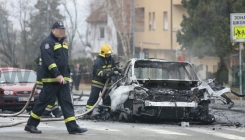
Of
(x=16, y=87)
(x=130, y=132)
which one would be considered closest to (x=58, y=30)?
(x=130, y=132)

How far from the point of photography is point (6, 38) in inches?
2089

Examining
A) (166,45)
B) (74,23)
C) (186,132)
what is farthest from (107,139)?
(74,23)

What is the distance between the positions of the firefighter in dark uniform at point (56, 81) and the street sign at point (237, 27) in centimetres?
1009

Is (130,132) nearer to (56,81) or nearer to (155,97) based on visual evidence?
(56,81)

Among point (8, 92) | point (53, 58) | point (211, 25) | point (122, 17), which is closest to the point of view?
point (53, 58)

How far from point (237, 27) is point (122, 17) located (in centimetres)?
3620

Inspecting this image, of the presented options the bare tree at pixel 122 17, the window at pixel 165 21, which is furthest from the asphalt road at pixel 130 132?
the bare tree at pixel 122 17

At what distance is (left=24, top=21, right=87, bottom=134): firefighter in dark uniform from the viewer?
11.0 m

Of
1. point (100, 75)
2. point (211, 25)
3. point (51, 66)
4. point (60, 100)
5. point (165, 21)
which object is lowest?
point (60, 100)

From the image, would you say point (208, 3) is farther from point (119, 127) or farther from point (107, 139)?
point (107, 139)

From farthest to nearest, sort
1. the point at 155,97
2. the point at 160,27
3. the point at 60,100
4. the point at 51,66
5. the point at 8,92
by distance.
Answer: the point at 160,27
the point at 8,92
the point at 155,97
the point at 60,100
the point at 51,66

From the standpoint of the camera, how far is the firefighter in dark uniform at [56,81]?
36.1 feet

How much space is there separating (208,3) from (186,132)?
2173 centimetres

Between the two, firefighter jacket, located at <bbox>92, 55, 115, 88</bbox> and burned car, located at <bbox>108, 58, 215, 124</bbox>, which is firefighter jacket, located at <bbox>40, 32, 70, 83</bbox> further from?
firefighter jacket, located at <bbox>92, 55, 115, 88</bbox>
